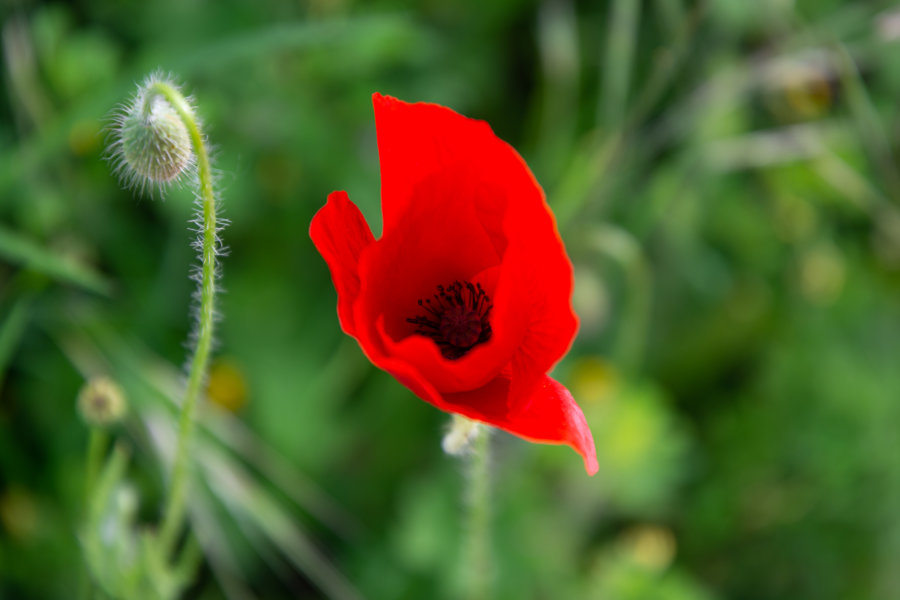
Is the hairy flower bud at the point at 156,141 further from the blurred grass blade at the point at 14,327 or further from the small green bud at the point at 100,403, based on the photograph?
the blurred grass blade at the point at 14,327

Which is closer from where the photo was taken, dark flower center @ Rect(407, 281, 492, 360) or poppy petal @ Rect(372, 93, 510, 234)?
poppy petal @ Rect(372, 93, 510, 234)

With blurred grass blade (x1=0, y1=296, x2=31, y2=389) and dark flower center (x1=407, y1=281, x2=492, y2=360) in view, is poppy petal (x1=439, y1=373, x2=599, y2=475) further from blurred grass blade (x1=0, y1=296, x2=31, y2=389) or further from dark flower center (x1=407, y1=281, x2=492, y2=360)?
blurred grass blade (x1=0, y1=296, x2=31, y2=389)

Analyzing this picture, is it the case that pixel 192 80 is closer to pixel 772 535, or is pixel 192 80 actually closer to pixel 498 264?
pixel 498 264

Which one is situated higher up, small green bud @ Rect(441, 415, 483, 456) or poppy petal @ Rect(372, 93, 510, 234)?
poppy petal @ Rect(372, 93, 510, 234)

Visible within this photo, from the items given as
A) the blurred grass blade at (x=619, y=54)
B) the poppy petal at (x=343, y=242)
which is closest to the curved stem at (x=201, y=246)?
the poppy petal at (x=343, y=242)

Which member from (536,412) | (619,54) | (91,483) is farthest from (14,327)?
(619,54)

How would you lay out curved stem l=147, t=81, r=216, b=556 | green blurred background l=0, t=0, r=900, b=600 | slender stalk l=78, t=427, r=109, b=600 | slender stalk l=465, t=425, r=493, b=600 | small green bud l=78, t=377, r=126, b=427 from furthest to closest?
green blurred background l=0, t=0, r=900, b=600 → slender stalk l=78, t=427, r=109, b=600 → small green bud l=78, t=377, r=126, b=427 → slender stalk l=465, t=425, r=493, b=600 → curved stem l=147, t=81, r=216, b=556

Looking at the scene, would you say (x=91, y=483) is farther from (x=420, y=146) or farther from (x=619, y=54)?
(x=619, y=54)

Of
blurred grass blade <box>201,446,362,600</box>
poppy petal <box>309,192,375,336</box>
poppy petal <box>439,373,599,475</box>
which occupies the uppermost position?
poppy petal <box>309,192,375,336</box>

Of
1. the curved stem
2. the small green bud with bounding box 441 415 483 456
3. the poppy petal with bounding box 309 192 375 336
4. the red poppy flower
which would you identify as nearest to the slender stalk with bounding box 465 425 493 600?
the small green bud with bounding box 441 415 483 456
